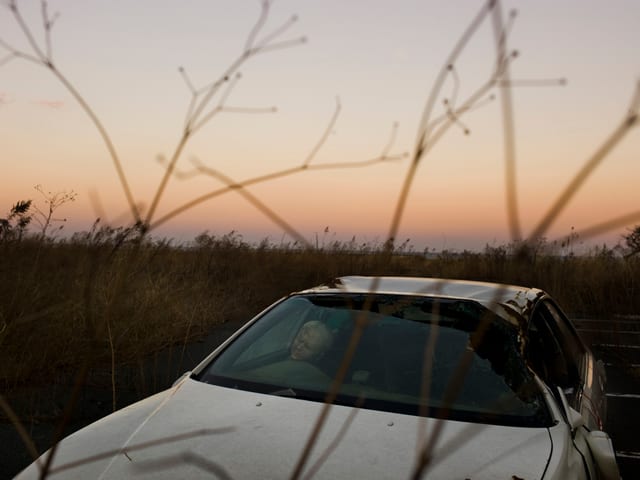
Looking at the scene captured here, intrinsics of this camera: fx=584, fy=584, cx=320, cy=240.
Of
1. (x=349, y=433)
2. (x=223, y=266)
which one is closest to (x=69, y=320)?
(x=349, y=433)

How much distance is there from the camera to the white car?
2066mm

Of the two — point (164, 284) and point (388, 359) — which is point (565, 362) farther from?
point (164, 284)

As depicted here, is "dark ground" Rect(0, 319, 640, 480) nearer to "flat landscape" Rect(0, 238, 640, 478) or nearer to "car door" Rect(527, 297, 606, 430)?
"flat landscape" Rect(0, 238, 640, 478)

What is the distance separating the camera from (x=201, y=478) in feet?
6.42

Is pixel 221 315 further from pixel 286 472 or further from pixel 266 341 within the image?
pixel 286 472

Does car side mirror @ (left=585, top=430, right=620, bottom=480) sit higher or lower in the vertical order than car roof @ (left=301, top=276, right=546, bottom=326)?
lower

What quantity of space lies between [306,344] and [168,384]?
3.37m

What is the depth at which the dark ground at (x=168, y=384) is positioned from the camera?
427 cm

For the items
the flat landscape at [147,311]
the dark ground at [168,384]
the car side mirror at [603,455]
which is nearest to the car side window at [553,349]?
the car side mirror at [603,455]

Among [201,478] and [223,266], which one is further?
[223,266]

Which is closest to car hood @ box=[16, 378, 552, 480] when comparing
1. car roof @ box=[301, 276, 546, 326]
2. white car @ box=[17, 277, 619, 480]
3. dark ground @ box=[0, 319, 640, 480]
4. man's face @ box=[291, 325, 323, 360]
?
white car @ box=[17, 277, 619, 480]

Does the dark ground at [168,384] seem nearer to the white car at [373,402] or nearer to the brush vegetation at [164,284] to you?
the brush vegetation at [164,284]

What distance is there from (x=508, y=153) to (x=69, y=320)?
713cm

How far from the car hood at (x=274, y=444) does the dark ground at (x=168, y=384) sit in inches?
78.8
